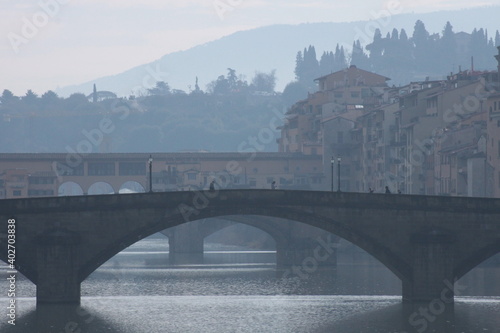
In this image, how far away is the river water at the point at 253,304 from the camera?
60594mm

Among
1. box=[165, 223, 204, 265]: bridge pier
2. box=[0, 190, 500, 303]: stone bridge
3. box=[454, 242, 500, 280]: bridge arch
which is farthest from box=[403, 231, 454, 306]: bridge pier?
box=[165, 223, 204, 265]: bridge pier

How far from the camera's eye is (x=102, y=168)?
486 ft

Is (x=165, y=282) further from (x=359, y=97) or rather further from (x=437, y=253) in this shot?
(x=359, y=97)

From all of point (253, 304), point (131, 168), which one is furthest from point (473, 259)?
point (131, 168)

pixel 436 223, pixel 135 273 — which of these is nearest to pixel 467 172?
pixel 135 273

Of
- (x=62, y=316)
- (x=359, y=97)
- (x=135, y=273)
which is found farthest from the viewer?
(x=359, y=97)

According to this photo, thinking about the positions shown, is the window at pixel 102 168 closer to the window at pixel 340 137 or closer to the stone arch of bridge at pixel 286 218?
the window at pixel 340 137

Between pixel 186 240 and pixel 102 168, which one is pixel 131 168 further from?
pixel 186 240

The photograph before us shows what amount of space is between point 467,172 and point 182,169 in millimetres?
49386

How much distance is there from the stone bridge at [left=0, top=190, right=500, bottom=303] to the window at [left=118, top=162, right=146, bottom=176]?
3055 inches

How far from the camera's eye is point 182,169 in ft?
486

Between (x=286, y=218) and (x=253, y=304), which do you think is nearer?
(x=286, y=218)

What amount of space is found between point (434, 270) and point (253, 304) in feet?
35.1

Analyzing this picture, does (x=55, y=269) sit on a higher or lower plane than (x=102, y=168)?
lower
